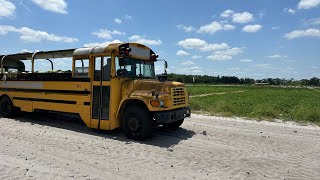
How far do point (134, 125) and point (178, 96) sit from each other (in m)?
1.59

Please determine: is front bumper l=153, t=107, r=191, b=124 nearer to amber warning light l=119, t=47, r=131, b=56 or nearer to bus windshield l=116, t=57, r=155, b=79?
bus windshield l=116, t=57, r=155, b=79

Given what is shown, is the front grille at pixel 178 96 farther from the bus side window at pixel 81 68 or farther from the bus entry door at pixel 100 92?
the bus side window at pixel 81 68

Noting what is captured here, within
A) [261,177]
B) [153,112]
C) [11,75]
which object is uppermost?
[11,75]

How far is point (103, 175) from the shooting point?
570 centimetres

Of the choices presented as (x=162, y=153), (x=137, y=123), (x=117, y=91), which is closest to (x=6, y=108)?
(x=117, y=91)

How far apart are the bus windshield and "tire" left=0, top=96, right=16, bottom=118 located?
613 centimetres

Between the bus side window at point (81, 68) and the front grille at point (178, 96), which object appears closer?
the front grille at point (178, 96)

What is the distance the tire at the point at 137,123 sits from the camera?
8.60m

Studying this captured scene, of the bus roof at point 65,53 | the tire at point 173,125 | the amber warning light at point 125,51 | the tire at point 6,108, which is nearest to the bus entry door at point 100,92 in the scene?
the bus roof at point 65,53

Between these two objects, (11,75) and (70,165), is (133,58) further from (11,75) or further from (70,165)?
(11,75)

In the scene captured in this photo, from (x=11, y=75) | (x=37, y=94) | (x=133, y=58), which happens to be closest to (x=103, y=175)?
(x=133, y=58)

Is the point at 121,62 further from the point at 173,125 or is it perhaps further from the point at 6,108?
the point at 6,108

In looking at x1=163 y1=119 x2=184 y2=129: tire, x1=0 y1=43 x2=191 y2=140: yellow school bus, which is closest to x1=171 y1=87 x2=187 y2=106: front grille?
x1=0 y1=43 x2=191 y2=140: yellow school bus

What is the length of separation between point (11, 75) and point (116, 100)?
6.09 meters
